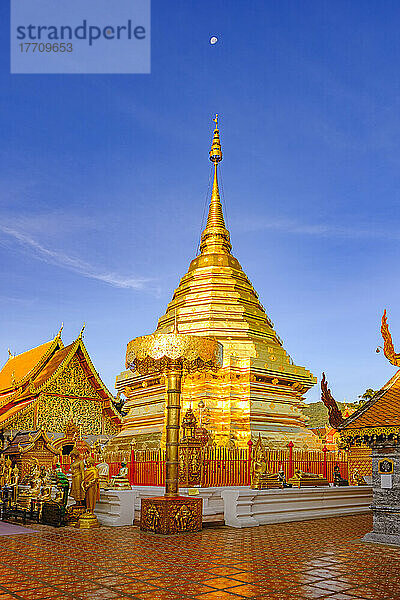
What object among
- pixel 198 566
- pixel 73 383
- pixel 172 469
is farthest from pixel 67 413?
pixel 198 566

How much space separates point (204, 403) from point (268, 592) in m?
12.1

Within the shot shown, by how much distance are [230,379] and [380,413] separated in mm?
9146

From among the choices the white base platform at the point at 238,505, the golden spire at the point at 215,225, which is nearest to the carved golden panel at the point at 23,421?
the golden spire at the point at 215,225

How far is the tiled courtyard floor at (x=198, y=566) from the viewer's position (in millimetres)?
5523

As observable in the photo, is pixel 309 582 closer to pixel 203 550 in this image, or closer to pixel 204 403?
pixel 203 550

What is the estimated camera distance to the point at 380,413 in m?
9.45

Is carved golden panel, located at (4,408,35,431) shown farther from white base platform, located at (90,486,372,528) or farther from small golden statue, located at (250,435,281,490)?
small golden statue, located at (250,435,281,490)

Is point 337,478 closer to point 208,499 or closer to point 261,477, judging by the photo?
point 261,477

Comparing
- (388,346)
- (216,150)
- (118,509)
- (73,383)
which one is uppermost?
(216,150)

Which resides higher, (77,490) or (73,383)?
(73,383)

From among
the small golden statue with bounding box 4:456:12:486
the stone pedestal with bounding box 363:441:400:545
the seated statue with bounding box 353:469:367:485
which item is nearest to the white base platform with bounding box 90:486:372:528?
the stone pedestal with bounding box 363:441:400:545

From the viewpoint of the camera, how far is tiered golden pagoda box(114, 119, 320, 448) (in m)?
17.6

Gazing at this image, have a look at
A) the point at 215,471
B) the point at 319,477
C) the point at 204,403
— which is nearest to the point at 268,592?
the point at 215,471

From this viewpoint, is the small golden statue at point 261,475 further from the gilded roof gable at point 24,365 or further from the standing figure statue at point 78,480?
the gilded roof gable at point 24,365
